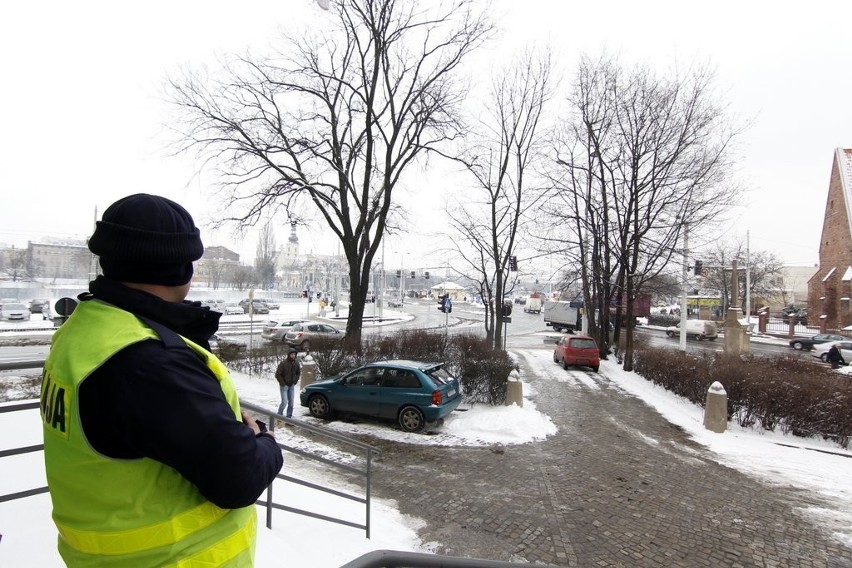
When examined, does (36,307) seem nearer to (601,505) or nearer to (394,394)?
(394,394)

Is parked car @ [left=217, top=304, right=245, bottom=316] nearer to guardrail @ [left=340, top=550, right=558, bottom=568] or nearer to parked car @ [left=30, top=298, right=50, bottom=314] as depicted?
parked car @ [left=30, top=298, right=50, bottom=314]

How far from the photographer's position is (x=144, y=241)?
4.50ft

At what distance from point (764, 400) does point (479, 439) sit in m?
6.93

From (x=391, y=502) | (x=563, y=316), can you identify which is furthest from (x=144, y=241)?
(x=563, y=316)

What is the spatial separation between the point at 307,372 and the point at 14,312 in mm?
33353

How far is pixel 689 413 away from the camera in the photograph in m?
12.6

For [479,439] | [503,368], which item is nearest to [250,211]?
[503,368]

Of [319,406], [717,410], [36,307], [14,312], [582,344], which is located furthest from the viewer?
[36,307]

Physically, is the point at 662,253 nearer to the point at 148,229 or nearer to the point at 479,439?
the point at 479,439

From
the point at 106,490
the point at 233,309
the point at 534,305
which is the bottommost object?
the point at 233,309

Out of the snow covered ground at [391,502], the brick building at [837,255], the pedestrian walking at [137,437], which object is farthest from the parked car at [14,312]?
the brick building at [837,255]

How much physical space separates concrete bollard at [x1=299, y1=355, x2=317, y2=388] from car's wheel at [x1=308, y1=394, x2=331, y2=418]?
98.6 inches

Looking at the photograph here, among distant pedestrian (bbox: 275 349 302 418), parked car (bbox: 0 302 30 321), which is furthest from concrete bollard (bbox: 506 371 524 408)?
parked car (bbox: 0 302 30 321)

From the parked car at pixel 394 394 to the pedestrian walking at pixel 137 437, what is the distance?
880cm
